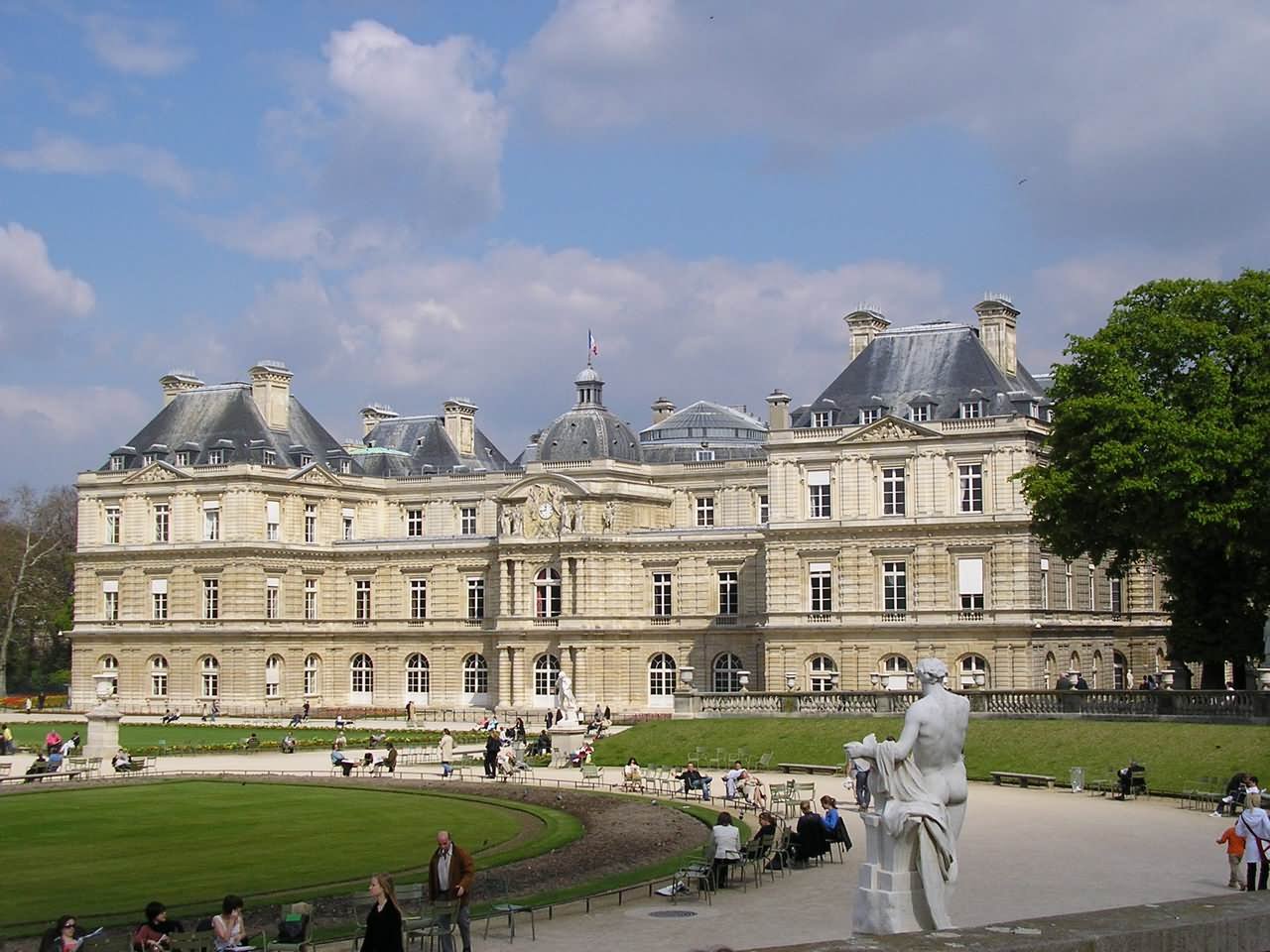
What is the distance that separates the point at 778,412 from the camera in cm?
6994

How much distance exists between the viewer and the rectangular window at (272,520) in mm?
80250

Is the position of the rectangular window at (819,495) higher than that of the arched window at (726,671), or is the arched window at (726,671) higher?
the rectangular window at (819,495)

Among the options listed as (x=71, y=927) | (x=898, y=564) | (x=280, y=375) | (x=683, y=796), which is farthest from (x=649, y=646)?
(x=71, y=927)

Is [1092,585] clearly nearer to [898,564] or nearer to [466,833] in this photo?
[898,564]

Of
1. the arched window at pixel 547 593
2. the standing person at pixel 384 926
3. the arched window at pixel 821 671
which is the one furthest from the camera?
the arched window at pixel 547 593

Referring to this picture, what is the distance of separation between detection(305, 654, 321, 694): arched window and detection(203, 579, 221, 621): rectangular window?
474 centimetres

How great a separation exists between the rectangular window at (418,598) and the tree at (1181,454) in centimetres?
3836

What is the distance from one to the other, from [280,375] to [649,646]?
2399 centimetres

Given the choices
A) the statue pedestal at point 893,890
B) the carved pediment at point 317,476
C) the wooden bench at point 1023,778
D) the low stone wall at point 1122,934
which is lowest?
the wooden bench at point 1023,778

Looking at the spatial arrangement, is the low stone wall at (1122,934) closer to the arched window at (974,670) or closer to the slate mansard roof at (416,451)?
the arched window at (974,670)

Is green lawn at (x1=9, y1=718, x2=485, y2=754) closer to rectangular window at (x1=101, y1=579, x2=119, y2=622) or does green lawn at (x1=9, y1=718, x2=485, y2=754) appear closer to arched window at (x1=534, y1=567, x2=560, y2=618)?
arched window at (x1=534, y1=567, x2=560, y2=618)

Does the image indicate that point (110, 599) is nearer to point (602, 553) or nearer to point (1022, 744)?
point (602, 553)

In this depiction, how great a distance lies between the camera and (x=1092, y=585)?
66.5 metres

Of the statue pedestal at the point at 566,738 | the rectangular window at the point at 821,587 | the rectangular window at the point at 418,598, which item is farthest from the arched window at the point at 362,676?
the statue pedestal at the point at 566,738
